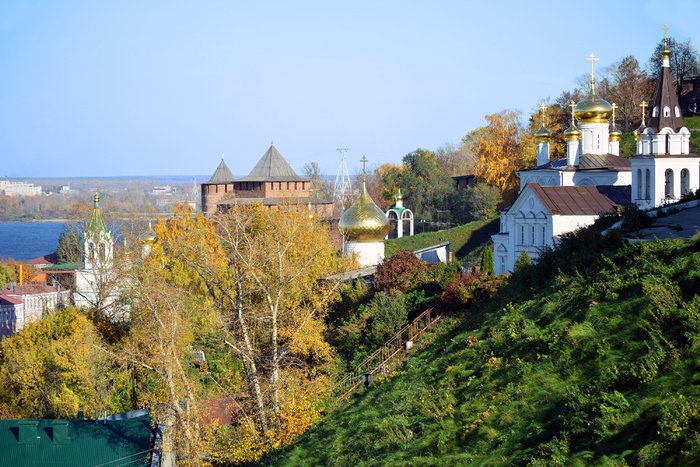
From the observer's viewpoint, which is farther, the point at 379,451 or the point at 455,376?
the point at 455,376

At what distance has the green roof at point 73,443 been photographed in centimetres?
1703

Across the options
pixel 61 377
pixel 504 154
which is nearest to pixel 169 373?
pixel 61 377

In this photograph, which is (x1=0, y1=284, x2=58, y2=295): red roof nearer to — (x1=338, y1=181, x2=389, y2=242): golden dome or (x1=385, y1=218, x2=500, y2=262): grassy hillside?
(x1=385, y1=218, x2=500, y2=262): grassy hillside

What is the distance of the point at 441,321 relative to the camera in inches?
696

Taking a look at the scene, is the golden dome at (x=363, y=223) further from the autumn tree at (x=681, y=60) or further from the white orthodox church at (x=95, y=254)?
the autumn tree at (x=681, y=60)

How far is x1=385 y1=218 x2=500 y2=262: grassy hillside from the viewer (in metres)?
42.8

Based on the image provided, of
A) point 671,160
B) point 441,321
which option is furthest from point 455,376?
point 671,160

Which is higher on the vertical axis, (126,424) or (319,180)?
(319,180)

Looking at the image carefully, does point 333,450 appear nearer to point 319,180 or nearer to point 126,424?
point 126,424

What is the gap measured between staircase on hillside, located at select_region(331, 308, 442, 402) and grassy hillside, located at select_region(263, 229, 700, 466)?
3702 mm

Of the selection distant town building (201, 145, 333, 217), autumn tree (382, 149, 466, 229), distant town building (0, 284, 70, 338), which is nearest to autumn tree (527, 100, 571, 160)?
autumn tree (382, 149, 466, 229)

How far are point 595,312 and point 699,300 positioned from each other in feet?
4.60

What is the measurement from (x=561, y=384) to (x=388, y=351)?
933 centimetres

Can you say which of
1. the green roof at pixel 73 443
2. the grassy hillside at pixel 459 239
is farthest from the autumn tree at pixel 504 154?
the green roof at pixel 73 443
